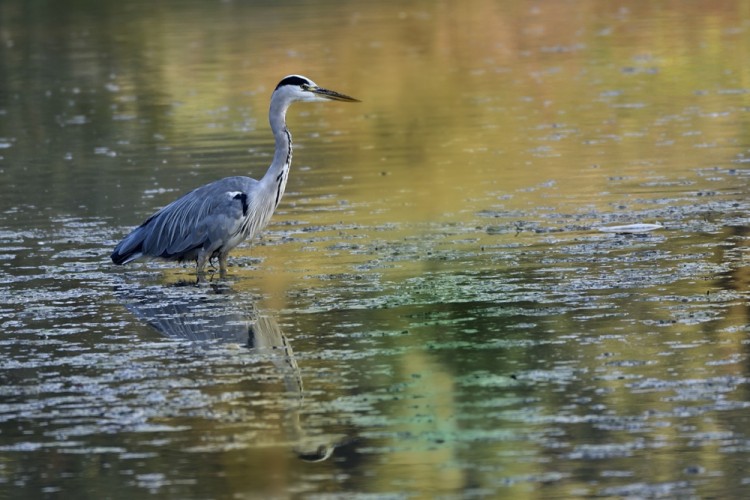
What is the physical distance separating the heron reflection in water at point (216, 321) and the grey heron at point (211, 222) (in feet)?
1.38

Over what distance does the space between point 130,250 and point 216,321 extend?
192cm

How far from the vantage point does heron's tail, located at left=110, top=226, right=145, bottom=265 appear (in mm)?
11211

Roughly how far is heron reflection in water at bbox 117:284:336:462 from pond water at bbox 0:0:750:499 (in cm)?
3

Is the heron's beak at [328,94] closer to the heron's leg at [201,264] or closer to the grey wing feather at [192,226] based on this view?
the grey wing feather at [192,226]

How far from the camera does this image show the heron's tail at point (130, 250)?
36.8 ft

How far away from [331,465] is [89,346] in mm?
2789

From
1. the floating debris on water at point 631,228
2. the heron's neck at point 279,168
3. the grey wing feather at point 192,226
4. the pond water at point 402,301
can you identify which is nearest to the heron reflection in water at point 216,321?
the pond water at point 402,301

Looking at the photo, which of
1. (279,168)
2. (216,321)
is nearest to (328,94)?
(279,168)

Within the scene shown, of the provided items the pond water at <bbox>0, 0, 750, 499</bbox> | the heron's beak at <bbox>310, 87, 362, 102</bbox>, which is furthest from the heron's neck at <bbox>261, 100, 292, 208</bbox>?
the pond water at <bbox>0, 0, 750, 499</bbox>

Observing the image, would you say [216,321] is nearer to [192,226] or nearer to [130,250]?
[192,226]

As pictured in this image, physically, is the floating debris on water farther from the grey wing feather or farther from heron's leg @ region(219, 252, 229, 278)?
heron's leg @ region(219, 252, 229, 278)

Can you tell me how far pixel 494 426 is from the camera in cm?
705

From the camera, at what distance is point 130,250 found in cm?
1121

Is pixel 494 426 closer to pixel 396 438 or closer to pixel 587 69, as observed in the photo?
pixel 396 438
